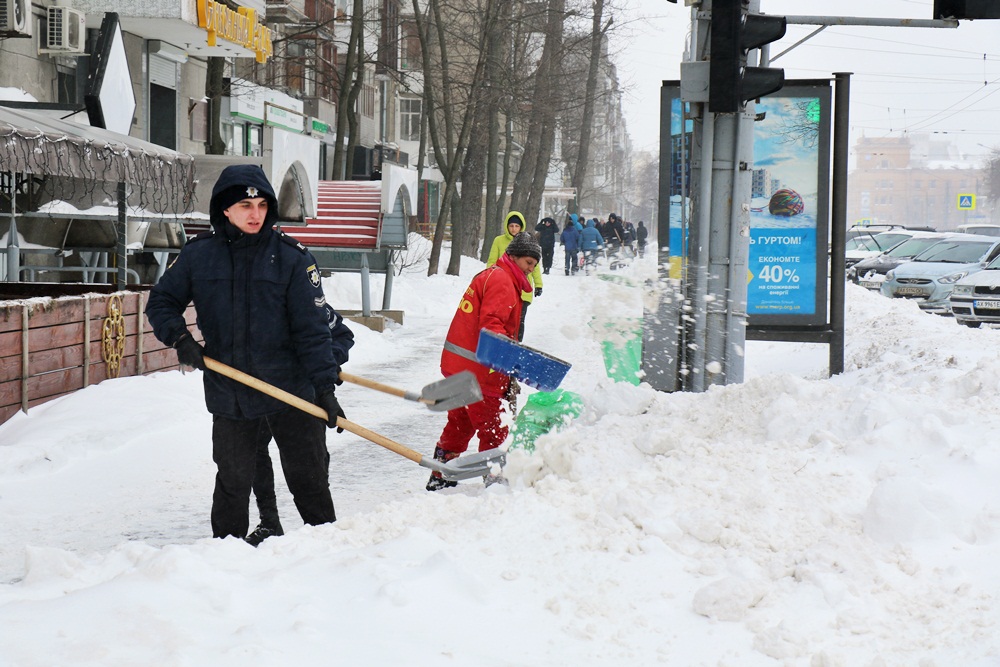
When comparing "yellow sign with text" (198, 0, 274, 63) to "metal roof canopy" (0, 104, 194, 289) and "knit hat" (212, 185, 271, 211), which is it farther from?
"knit hat" (212, 185, 271, 211)

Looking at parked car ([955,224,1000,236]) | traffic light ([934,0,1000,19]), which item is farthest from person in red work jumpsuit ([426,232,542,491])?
parked car ([955,224,1000,236])

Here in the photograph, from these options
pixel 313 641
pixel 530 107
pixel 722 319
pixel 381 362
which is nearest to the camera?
pixel 313 641

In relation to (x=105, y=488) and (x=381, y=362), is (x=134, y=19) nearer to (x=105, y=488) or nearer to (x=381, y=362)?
(x=381, y=362)

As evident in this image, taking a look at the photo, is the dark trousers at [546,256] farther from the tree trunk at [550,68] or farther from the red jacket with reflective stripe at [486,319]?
the red jacket with reflective stripe at [486,319]

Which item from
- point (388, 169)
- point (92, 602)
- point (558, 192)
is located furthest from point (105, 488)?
point (558, 192)

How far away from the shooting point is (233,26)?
77.7 feet

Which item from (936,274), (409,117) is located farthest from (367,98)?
(936,274)

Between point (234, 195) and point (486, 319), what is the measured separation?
2.19m

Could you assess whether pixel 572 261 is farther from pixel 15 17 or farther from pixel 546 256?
pixel 15 17

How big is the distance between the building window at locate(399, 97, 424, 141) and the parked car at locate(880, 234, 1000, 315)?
42563 millimetres

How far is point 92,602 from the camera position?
3459 mm

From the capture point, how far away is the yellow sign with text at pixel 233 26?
22766mm

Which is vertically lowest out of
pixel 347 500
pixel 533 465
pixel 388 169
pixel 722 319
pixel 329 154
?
pixel 347 500

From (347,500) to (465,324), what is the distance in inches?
47.8
